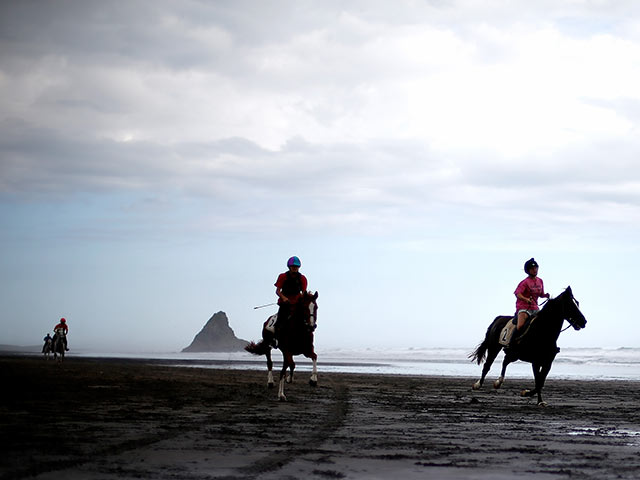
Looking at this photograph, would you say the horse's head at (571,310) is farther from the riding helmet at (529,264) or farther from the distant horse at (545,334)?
the riding helmet at (529,264)

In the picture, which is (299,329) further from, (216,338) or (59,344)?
(216,338)

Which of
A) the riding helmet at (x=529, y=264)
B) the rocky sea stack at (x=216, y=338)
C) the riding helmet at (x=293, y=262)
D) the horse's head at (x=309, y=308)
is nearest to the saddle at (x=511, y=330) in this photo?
the riding helmet at (x=529, y=264)

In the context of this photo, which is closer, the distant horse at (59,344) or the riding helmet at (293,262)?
the riding helmet at (293,262)

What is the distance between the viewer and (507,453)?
726cm

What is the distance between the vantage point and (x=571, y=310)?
47.2 ft

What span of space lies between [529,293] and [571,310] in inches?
45.6

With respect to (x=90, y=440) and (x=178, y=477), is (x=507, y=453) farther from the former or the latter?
(x=90, y=440)

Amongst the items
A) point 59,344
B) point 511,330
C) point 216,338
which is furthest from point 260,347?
point 216,338

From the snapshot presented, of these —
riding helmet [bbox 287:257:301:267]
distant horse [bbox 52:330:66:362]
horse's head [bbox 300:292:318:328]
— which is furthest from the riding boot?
distant horse [bbox 52:330:66:362]

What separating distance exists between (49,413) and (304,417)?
10.5 feet

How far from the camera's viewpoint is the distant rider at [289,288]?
1460 cm

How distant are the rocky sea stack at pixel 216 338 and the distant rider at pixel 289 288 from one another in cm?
10635

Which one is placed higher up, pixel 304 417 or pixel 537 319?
pixel 537 319

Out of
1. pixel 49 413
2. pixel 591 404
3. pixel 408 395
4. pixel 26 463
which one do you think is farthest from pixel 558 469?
pixel 408 395
